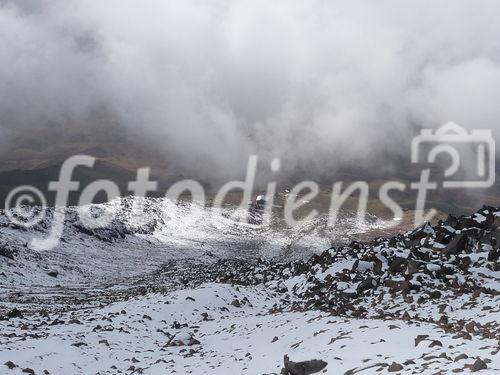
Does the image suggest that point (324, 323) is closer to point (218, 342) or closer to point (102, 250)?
point (218, 342)

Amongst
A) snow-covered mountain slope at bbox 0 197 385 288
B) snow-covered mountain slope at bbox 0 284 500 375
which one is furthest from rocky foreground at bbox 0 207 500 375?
snow-covered mountain slope at bbox 0 197 385 288

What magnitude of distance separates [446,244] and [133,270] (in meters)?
77.9

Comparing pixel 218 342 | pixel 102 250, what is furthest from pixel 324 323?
pixel 102 250

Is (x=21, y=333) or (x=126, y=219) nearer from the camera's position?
(x=21, y=333)

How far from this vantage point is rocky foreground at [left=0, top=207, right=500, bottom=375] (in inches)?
623

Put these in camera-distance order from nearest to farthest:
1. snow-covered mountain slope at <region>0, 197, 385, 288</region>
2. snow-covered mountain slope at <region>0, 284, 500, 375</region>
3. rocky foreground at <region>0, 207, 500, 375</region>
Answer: snow-covered mountain slope at <region>0, 284, 500, 375</region>, rocky foreground at <region>0, 207, 500, 375</region>, snow-covered mountain slope at <region>0, 197, 385, 288</region>

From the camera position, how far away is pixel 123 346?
2509 cm

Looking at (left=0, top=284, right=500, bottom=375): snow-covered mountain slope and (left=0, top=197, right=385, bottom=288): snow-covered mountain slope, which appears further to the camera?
(left=0, top=197, right=385, bottom=288): snow-covered mountain slope

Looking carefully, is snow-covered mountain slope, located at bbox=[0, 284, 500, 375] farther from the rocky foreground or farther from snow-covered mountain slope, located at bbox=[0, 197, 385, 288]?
snow-covered mountain slope, located at bbox=[0, 197, 385, 288]

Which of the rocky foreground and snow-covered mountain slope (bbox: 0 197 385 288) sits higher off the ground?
the rocky foreground

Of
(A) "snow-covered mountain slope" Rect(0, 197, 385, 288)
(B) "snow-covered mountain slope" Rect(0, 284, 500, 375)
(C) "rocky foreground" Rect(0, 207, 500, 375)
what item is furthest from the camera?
(A) "snow-covered mountain slope" Rect(0, 197, 385, 288)

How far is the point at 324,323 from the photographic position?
2295 cm

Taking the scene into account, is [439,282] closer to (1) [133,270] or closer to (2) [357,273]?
(2) [357,273]

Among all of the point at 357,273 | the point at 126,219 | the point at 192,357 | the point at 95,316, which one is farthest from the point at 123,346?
the point at 126,219
